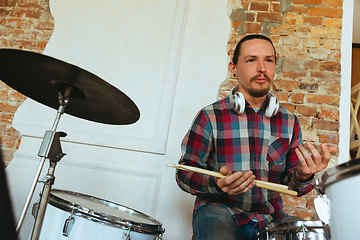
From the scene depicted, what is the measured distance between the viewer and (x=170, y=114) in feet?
6.67

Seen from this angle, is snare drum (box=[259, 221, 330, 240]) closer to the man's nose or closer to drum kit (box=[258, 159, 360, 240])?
drum kit (box=[258, 159, 360, 240])

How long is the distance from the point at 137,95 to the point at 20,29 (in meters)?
1.16

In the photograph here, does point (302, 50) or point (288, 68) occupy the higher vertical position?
point (302, 50)

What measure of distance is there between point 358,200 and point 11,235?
54 centimetres

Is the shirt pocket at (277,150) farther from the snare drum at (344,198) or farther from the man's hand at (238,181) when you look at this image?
the snare drum at (344,198)

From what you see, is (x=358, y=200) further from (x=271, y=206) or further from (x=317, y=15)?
(x=317, y=15)

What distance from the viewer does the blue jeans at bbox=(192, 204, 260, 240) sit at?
44.1 inches

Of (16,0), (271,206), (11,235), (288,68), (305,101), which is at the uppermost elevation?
(16,0)

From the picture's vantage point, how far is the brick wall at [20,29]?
2205 millimetres

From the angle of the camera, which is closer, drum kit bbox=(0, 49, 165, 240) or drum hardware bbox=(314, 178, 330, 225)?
drum hardware bbox=(314, 178, 330, 225)

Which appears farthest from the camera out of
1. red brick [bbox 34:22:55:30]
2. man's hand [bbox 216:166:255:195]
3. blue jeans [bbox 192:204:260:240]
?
red brick [bbox 34:22:55:30]

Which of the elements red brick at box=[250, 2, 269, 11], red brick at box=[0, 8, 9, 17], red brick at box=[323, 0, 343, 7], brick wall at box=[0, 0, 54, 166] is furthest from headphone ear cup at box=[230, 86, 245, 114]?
red brick at box=[0, 8, 9, 17]

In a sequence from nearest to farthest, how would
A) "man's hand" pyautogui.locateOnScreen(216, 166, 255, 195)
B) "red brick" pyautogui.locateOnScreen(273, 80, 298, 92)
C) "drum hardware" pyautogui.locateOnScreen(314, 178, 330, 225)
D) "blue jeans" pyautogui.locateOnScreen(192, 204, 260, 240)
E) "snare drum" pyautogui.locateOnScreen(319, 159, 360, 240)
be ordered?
"snare drum" pyautogui.locateOnScreen(319, 159, 360, 240) < "drum hardware" pyautogui.locateOnScreen(314, 178, 330, 225) < "man's hand" pyautogui.locateOnScreen(216, 166, 255, 195) < "blue jeans" pyautogui.locateOnScreen(192, 204, 260, 240) < "red brick" pyautogui.locateOnScreen(273, 80, 298, 92)

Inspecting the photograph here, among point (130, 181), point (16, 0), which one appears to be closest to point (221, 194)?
point (130, 181)
